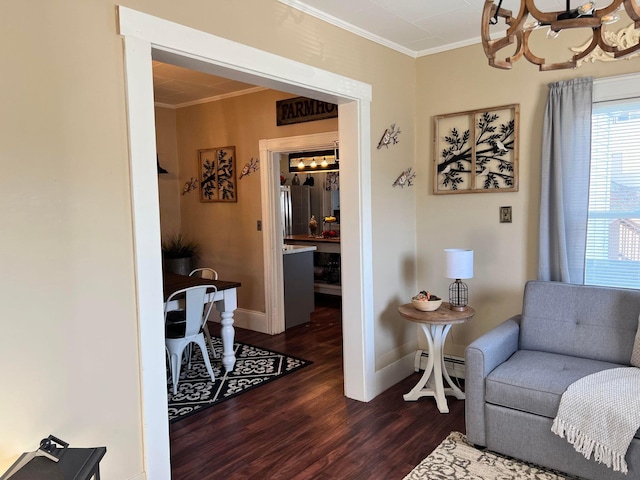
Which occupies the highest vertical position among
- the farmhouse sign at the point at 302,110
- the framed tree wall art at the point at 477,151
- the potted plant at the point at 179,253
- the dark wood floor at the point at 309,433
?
the farmhouse sign at the point at 302,110

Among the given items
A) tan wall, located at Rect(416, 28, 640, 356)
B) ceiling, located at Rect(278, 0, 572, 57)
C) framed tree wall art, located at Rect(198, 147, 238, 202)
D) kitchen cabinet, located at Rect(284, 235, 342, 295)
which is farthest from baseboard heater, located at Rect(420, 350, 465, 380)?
kitchen cabinet, located at Rect(284, 235, 342, 295)

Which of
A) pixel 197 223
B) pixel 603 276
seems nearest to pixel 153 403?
pixel 603 276

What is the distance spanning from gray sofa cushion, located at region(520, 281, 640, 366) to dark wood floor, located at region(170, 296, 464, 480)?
78 cm

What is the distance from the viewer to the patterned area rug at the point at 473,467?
2.46 meters

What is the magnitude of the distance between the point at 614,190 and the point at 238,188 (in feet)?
12.3

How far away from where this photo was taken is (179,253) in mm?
5789

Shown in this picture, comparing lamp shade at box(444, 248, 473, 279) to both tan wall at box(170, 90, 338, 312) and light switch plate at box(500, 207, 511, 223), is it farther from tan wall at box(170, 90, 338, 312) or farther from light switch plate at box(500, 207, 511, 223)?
tan wall at box(170, 90, 338, 312)

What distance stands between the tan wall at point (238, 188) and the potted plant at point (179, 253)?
0.11 meters

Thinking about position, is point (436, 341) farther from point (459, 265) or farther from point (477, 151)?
point (477, 151)

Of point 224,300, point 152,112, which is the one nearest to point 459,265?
point 224,300

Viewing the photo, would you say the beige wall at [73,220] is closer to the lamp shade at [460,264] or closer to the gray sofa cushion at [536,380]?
the lamp shade at [460,264]

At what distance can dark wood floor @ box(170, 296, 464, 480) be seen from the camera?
2.61 meters

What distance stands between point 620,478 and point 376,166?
7.72 feet

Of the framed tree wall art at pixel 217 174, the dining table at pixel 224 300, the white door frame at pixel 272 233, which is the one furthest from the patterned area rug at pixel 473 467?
the framed tree wall art at pixel 217 174
